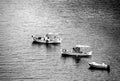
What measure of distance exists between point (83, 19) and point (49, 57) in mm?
40724

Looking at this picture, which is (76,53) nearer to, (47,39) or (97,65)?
(97,65)

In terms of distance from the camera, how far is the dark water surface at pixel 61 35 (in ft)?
380

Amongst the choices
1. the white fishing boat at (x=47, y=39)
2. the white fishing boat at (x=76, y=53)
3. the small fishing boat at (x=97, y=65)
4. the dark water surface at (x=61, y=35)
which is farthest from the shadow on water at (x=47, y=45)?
the small fishing boat at (x=97, y=65)

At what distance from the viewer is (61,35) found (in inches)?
5728

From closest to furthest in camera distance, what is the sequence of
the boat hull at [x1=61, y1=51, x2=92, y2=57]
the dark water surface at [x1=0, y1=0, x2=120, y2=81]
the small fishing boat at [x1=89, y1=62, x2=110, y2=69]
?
the dark water surface at [x1=0, y1=0, x2=120, y2=81] < the small fishing boat at [x1=89, y1=62, x2=110, y2=69] < the boat hull at [x1=61, y1=51, x2=92, y2=57]

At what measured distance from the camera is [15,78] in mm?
111875

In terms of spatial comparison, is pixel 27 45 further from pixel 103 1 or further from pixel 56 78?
pixel 103 1

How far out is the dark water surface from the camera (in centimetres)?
11575

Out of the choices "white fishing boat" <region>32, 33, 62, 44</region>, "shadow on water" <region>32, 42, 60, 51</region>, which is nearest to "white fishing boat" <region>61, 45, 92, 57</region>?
"shadow on water" <region>32, 42, 60, 51</region>

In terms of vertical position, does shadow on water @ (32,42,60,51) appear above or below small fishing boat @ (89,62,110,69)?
above

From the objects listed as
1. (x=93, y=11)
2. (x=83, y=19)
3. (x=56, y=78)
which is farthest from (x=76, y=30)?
(x=56, y=78)

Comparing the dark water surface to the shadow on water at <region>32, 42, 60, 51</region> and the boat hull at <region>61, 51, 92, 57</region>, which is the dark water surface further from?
the boat hull at <region>61, 51, 92, 57</region>

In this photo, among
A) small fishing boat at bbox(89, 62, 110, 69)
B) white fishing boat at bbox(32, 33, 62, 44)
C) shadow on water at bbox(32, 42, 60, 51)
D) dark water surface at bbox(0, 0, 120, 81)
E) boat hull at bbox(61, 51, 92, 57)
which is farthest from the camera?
white fishing boat at bbox(32, 33, 62, 44)

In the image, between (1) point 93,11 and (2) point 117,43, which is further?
(1) point 93,11
